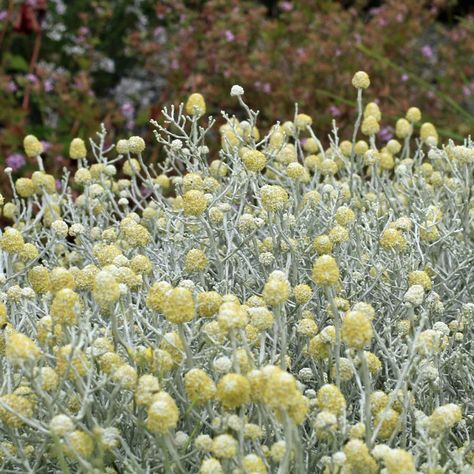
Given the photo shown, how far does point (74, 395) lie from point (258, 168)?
59 centimetres

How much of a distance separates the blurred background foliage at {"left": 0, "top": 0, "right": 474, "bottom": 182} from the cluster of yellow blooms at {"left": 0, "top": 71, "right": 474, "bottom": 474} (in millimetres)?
1422

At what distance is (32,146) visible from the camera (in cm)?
226

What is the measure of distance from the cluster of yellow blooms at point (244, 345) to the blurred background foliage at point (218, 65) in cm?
142

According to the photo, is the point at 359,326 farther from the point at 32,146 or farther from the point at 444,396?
the point at 32,146

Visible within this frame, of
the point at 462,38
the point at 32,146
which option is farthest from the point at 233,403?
the point at 462,38

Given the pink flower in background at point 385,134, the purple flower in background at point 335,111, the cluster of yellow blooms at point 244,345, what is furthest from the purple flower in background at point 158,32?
the cluster of yellow blooms at point 244,345

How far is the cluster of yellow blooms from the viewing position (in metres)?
1.27

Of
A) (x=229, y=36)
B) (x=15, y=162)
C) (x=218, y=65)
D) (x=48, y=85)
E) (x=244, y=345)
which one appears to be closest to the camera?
(x=244, y=345)

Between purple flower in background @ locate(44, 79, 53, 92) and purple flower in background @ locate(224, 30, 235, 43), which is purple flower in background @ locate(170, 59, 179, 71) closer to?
purple flower in background @ locate(224, 30, 235, 43)

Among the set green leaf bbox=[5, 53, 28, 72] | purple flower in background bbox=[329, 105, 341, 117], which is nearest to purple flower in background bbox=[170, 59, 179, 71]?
green leaf bbox=[5, 53, 28, 72]

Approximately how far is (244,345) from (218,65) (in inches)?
114

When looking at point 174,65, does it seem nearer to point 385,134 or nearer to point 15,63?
point 15,63

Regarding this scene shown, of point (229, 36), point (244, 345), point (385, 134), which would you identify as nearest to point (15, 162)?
point (229, 36)

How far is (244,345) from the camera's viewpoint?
1.32 meters
